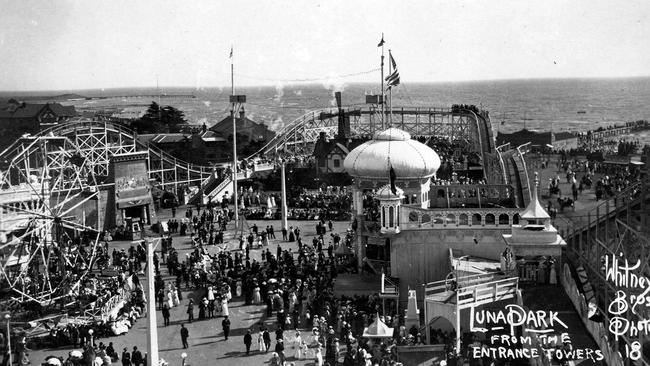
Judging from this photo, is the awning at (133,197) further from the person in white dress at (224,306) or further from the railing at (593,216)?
the railing at (593,216)

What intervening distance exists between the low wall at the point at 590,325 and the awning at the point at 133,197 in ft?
100

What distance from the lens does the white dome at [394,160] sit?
37125 millimetres

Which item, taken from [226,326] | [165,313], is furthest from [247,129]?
[226,326]

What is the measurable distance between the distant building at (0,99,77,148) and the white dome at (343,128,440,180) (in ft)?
107

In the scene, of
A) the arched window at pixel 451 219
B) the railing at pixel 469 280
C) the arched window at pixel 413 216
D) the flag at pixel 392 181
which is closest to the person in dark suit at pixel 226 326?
the railing at pixel 469 280

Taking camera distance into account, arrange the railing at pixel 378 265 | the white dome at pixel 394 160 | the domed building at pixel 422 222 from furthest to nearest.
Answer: the white dome at pixel 394 160
the railing at pixel 378 265
the domed building at pixel 422 222

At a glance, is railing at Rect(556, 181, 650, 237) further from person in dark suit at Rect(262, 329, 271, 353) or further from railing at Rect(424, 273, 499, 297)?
person in dark suit at Rect(262, 329, 271, 353)

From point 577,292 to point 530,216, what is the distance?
4.07 metres

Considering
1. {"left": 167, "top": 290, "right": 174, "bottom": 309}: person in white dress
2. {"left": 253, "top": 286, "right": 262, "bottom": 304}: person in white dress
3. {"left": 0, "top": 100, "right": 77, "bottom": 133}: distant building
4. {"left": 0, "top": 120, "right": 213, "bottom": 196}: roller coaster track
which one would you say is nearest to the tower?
{"left": 253, "top": 286, "right": 262, "bottom": 304}: person in white dress

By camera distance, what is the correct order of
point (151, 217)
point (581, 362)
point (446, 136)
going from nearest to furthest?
point (581, 362), point (151, 217), point (446, 136)

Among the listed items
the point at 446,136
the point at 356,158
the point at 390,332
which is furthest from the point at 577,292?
the point at 446,136

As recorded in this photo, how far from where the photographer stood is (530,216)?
28500 millimetres

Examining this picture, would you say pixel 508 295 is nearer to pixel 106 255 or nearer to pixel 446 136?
pixel 106 255

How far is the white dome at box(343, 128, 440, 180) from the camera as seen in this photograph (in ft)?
122
